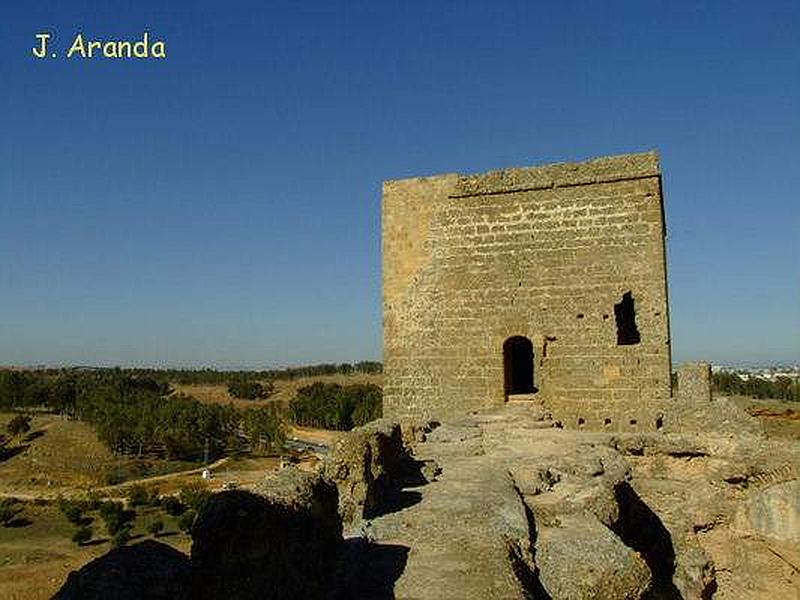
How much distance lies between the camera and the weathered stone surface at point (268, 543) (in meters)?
2.87

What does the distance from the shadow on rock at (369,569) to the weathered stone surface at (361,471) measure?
0.53 metres

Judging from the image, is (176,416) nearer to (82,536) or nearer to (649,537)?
(82,536)

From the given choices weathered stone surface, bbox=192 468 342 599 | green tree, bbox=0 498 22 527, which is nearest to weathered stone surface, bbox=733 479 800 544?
weathered stone surface, bbox=192 468 342 599

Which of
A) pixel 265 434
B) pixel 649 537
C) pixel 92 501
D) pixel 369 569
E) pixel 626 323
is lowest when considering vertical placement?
pixel 92 501

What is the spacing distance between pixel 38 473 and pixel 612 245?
43.8 m

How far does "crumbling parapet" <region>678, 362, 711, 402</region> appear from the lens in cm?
1027

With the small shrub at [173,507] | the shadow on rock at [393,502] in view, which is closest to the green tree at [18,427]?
the small shrub at [173,507]

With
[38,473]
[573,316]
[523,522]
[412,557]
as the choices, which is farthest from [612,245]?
[38,473]

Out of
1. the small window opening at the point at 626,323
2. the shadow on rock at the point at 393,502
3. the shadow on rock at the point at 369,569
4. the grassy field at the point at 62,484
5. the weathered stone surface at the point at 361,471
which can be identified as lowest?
the grassy field at the point at 62,484

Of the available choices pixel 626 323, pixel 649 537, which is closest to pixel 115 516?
pixel 626 323

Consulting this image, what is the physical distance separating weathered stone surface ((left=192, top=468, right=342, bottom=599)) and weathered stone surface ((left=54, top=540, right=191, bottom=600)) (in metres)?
0.22

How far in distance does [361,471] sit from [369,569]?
119cm

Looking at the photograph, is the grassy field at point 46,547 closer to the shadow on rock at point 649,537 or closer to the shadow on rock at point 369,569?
the shadow on rock at point 649,537

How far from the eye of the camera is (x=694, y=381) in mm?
10438
